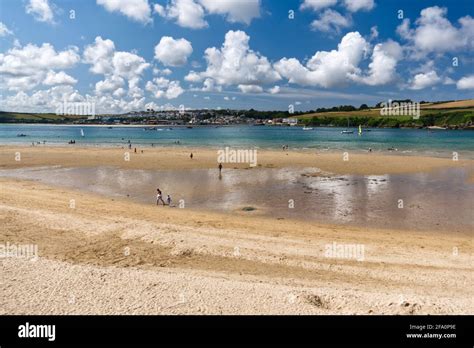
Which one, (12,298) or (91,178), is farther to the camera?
(91,178)

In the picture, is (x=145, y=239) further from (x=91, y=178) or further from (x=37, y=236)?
(x=91, y=178)

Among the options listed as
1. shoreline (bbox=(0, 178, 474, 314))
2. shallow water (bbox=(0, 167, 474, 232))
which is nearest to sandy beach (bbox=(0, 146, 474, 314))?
shoreline (bbox=(0, 178, 474, 314))

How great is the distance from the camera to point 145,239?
1689 cm

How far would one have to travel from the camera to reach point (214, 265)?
13805 millimetres

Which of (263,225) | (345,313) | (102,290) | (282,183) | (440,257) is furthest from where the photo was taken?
(282,183)

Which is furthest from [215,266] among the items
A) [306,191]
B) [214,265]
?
[306,191]

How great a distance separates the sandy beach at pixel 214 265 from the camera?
9500 mm

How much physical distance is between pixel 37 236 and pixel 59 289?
303 inches

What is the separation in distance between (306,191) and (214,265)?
61.7ft

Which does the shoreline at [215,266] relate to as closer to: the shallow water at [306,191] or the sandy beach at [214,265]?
the sandy beach at [214,265]

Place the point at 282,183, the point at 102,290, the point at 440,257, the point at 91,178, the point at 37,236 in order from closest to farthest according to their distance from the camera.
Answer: the point at 102,290, the point at 440,257, the point at 37,236, the point at 282,183, the point at 91,178

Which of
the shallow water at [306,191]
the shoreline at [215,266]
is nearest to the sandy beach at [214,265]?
the shoreline at [215,266]
